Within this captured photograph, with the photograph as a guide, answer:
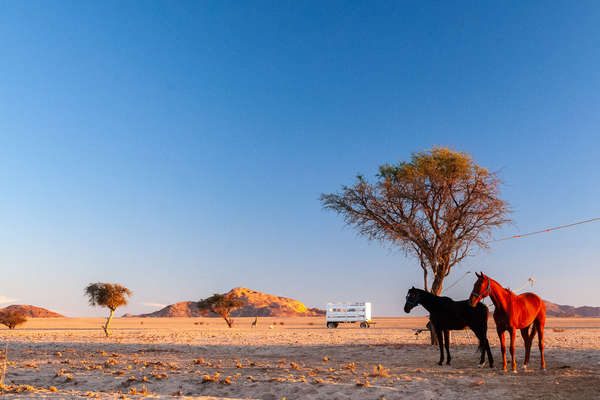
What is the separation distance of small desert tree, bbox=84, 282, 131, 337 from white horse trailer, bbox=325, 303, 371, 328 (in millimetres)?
26782

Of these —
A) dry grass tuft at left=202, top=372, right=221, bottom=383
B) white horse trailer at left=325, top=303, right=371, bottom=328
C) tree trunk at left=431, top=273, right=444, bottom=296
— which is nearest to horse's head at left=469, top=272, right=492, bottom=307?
dry grass tuft at left=202, top=372, right=221, bottom=383

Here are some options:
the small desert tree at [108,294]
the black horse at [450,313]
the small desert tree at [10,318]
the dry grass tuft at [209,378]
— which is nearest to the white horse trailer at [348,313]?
the small desert tree at [108,294]

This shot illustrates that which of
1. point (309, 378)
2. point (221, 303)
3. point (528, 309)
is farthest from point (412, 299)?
point (221, 303)

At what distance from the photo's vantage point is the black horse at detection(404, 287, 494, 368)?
55.0 ft

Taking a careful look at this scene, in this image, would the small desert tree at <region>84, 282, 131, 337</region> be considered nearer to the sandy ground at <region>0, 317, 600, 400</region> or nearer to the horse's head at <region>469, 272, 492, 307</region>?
the sandy ground at <region>0, 317, 600, 400</region>

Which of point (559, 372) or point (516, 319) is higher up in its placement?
point (516, 319)

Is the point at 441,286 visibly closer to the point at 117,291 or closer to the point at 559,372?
the point at 559,372

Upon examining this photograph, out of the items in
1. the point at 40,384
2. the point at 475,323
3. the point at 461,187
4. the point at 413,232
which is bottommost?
the point at 40,384

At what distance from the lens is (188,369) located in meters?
16.8

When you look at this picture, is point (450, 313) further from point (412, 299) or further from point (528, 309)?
point (528, 309)

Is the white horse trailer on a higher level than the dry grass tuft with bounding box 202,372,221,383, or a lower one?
higher

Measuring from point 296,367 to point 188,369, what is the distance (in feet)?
A: 11.7

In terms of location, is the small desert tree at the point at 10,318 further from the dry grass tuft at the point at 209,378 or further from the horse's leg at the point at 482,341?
the horse's leg at the point at 482,341

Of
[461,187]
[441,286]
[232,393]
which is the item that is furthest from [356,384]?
[461,187]
